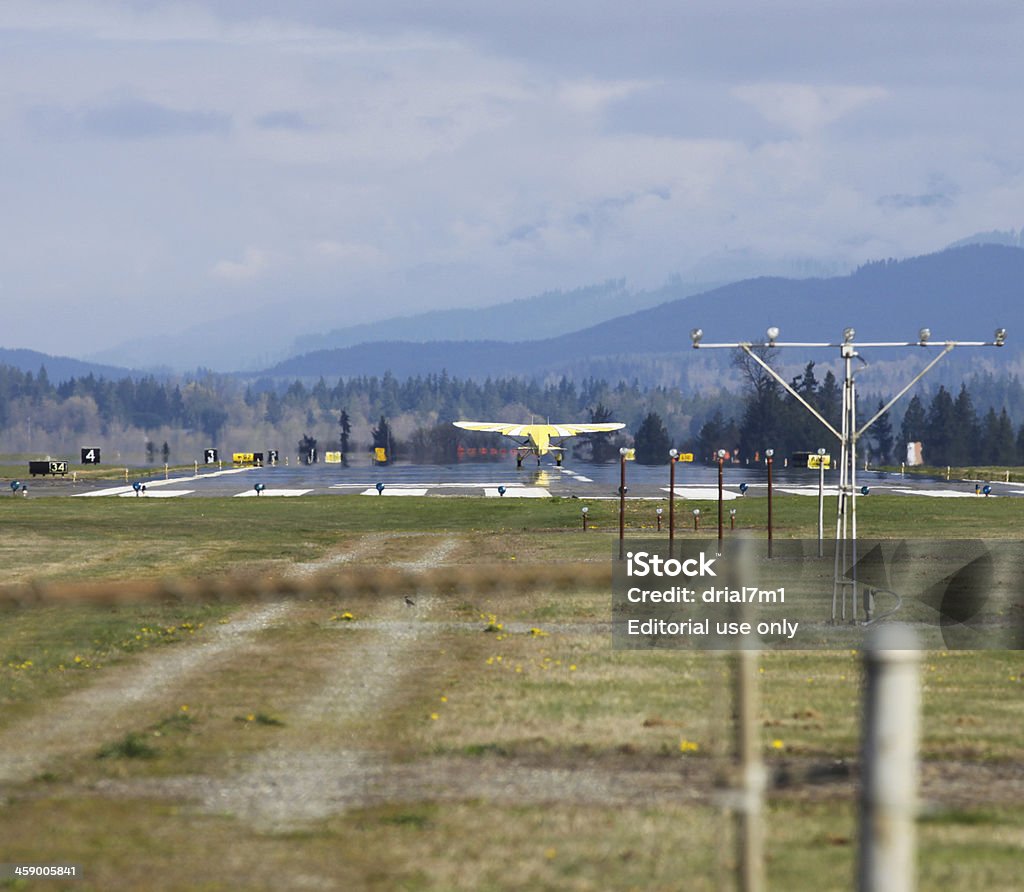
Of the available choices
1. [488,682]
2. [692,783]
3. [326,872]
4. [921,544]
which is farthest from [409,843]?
[921,544]

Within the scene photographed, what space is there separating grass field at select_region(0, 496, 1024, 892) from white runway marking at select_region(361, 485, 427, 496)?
71672 millimetres

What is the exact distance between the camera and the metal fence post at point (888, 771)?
6.42 m

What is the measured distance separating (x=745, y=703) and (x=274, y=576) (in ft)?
114

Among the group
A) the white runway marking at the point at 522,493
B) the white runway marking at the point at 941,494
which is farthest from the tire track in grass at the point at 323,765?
the white runway marking at the point at 941,494

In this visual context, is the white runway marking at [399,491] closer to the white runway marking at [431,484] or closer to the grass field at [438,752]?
the white runway marking at [431,484]

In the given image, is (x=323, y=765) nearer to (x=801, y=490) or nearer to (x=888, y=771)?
(x=888, y=771)

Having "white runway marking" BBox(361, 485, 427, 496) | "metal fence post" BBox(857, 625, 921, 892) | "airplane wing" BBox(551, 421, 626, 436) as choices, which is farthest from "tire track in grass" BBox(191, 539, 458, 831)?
"airplane wing" BBox(551, 421, 626, 436)

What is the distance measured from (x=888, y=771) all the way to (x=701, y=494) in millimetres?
97648

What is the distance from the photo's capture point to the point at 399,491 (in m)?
111

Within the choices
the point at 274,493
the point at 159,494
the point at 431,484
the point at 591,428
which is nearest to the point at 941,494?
the point at 431,484

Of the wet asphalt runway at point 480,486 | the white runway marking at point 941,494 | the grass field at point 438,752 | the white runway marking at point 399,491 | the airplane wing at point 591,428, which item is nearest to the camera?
the grass field at point 438,752

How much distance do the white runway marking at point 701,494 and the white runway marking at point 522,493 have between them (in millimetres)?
9051

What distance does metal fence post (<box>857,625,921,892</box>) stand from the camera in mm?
6418

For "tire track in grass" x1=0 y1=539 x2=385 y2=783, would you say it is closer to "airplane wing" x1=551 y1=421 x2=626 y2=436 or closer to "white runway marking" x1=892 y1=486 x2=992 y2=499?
"white runway marking" x1=892 y1=486 x2=992 y2=499
